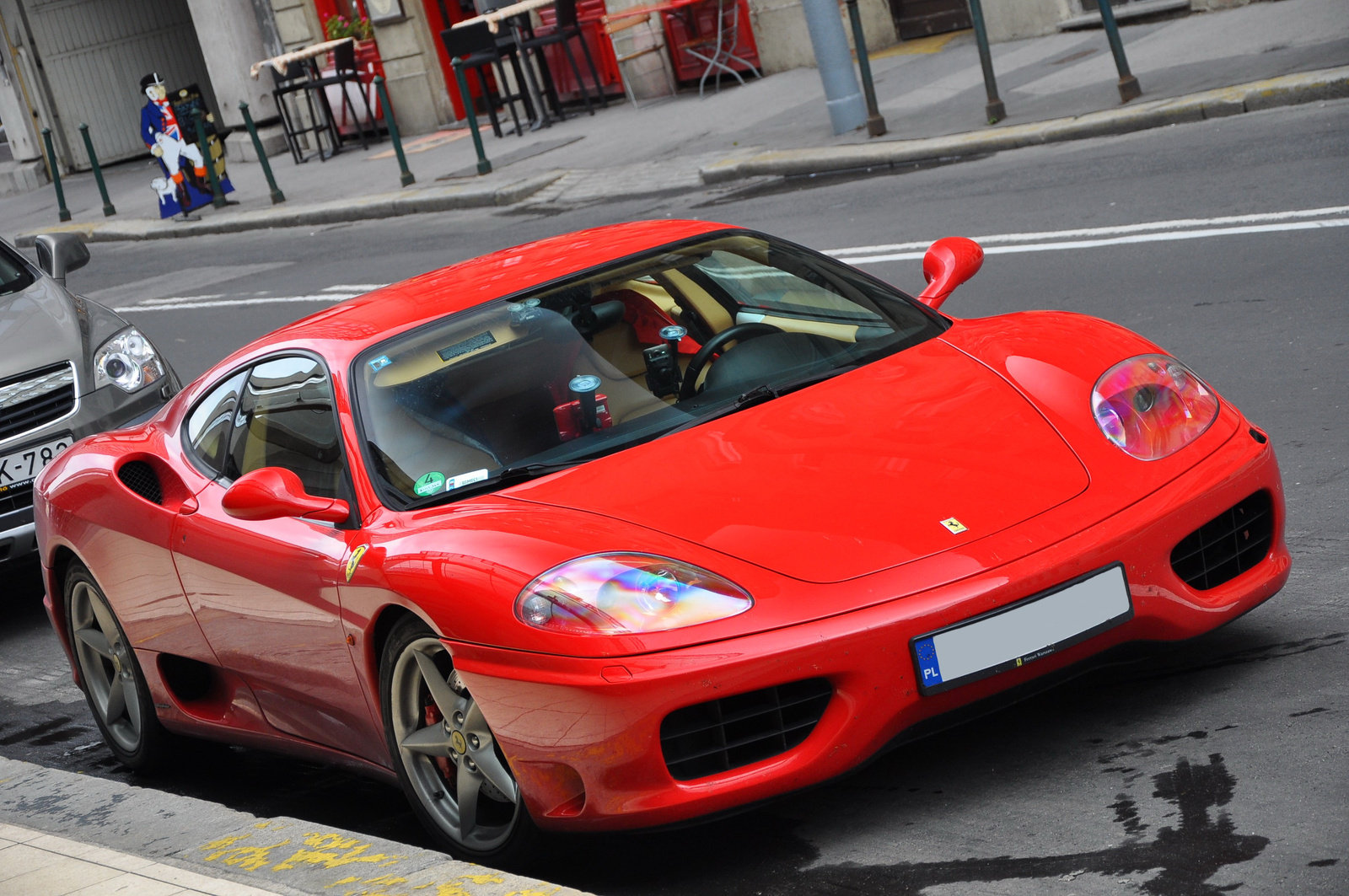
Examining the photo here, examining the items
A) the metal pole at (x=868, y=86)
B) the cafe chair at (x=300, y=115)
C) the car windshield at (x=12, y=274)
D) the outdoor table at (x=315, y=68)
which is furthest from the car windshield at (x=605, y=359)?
the cafe chair at (x=300, y=115)

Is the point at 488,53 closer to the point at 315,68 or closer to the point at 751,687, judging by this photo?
the point at 315,68

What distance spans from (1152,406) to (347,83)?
23279 mm

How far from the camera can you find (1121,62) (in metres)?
12.7

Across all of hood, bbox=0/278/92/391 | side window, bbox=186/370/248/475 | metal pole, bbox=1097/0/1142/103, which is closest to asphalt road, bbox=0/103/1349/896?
side window, bbox=186/370/248/475

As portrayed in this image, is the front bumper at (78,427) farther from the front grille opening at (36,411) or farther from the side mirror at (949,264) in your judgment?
the side mirror at (949,264)

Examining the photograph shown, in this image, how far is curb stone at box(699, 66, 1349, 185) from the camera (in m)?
11.5

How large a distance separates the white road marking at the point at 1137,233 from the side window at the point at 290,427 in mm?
5504

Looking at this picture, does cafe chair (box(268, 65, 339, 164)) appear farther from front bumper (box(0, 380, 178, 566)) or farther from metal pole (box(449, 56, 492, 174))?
front bumper (box(0, 380, 178, 566))

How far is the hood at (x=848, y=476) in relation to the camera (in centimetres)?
350

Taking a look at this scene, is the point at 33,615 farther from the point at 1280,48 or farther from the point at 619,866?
the point at 1280,48

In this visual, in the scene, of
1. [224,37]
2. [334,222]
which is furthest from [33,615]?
[224,37]

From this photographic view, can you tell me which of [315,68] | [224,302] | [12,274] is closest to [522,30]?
[315,68]

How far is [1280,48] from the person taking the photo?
1302 centimetres

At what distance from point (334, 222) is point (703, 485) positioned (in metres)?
16.6
